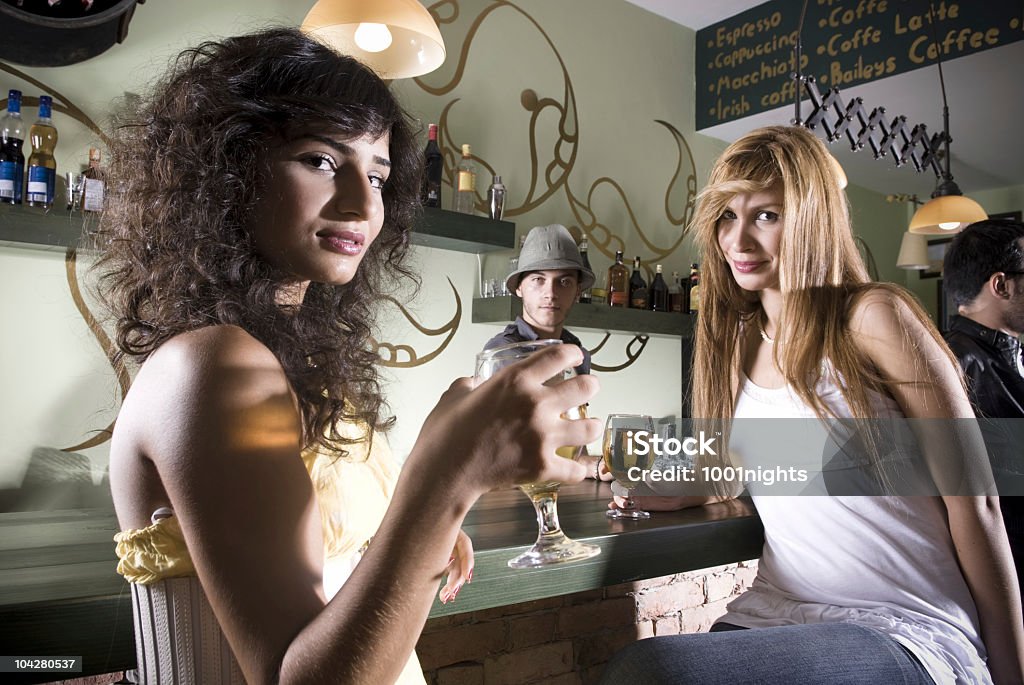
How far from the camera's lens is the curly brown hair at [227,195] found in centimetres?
78

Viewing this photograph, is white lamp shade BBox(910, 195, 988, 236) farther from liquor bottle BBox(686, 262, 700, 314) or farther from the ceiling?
liquor bottle BBox(686, 262, 700, 314)

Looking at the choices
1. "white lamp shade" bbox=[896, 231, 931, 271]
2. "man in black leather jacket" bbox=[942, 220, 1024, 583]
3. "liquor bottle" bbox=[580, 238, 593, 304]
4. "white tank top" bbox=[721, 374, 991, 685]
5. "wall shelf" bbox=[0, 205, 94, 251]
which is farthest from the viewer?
"white lamp shade" bbox=[896, 231, 931, 271]

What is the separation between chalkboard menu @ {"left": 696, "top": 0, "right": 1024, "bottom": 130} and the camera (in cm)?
341

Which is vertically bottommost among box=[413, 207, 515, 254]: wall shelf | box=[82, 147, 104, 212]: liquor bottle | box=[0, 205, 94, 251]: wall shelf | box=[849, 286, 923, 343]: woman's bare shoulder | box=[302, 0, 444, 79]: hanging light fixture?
box=[849, 286, 923, 343]: woman's bare shoulder

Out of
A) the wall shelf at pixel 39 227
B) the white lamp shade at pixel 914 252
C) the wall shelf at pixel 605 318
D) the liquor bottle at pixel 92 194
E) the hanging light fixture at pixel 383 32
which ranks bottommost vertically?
the wall shelf at pixel 605 318

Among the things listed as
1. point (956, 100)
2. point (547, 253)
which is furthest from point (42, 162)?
point (956, 100)

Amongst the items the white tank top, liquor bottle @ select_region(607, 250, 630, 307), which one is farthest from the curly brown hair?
liquor bottle @ select_region(607, 250, 630, 307)

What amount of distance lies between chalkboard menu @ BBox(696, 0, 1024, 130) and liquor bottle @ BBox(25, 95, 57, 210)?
329 cm

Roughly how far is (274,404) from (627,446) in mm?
1019

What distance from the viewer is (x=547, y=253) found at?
11.2 feet

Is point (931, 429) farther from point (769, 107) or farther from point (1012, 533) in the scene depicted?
point (769, 107)

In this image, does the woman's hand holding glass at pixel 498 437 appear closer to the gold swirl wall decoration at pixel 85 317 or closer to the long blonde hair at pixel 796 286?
the long blonde hair at pixel 796 286

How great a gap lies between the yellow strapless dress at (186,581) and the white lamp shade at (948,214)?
3.73 metres

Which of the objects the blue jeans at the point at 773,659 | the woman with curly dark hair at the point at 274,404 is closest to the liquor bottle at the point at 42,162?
the woman with curly dark hair at the point at 274,404
